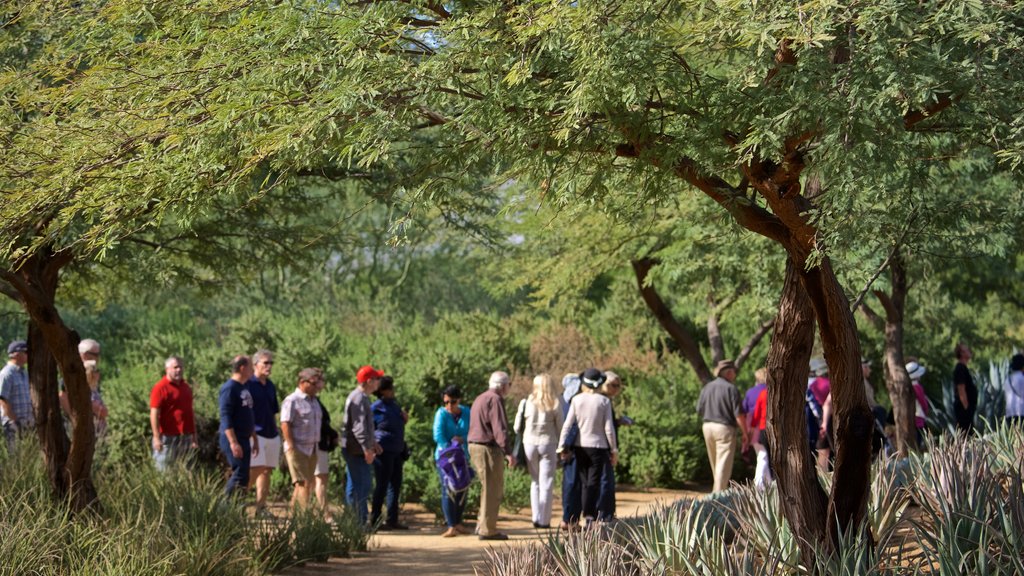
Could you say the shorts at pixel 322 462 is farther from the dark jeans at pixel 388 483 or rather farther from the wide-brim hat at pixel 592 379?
the wide-brim hat at pixel 592 379

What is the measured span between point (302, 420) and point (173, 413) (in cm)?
124

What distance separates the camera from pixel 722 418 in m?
12.7

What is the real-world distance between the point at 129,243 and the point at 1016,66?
7.19 meters

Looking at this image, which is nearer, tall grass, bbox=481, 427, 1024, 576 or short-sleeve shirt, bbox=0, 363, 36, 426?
tall grass, bbox=481, 427, 1024, 576

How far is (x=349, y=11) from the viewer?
5.72m

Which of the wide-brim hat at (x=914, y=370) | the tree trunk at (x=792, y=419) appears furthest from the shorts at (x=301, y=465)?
the wide-brim hat at (x=914, y=370)

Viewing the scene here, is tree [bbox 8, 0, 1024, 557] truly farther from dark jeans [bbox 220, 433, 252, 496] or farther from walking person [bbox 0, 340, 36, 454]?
walking person [bbox 0, 340, 36, 454]

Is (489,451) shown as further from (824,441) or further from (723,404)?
(824,441)

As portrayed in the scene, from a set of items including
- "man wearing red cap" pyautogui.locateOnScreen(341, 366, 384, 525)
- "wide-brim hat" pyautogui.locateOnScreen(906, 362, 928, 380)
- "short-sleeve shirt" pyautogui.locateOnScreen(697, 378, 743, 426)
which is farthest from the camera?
"wide-brim hat" pyautogui.locateOnScreen(906, 362, 928, 380)

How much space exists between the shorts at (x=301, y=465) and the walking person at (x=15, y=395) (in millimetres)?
2493

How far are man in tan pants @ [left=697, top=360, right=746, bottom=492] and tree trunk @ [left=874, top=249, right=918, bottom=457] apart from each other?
7.04 ft

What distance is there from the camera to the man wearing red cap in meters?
11.6

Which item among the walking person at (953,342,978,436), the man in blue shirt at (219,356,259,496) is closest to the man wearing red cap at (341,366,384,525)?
the man in blue shirt at (219,356,259,496)

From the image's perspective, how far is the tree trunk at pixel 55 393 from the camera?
8625 millimetres
